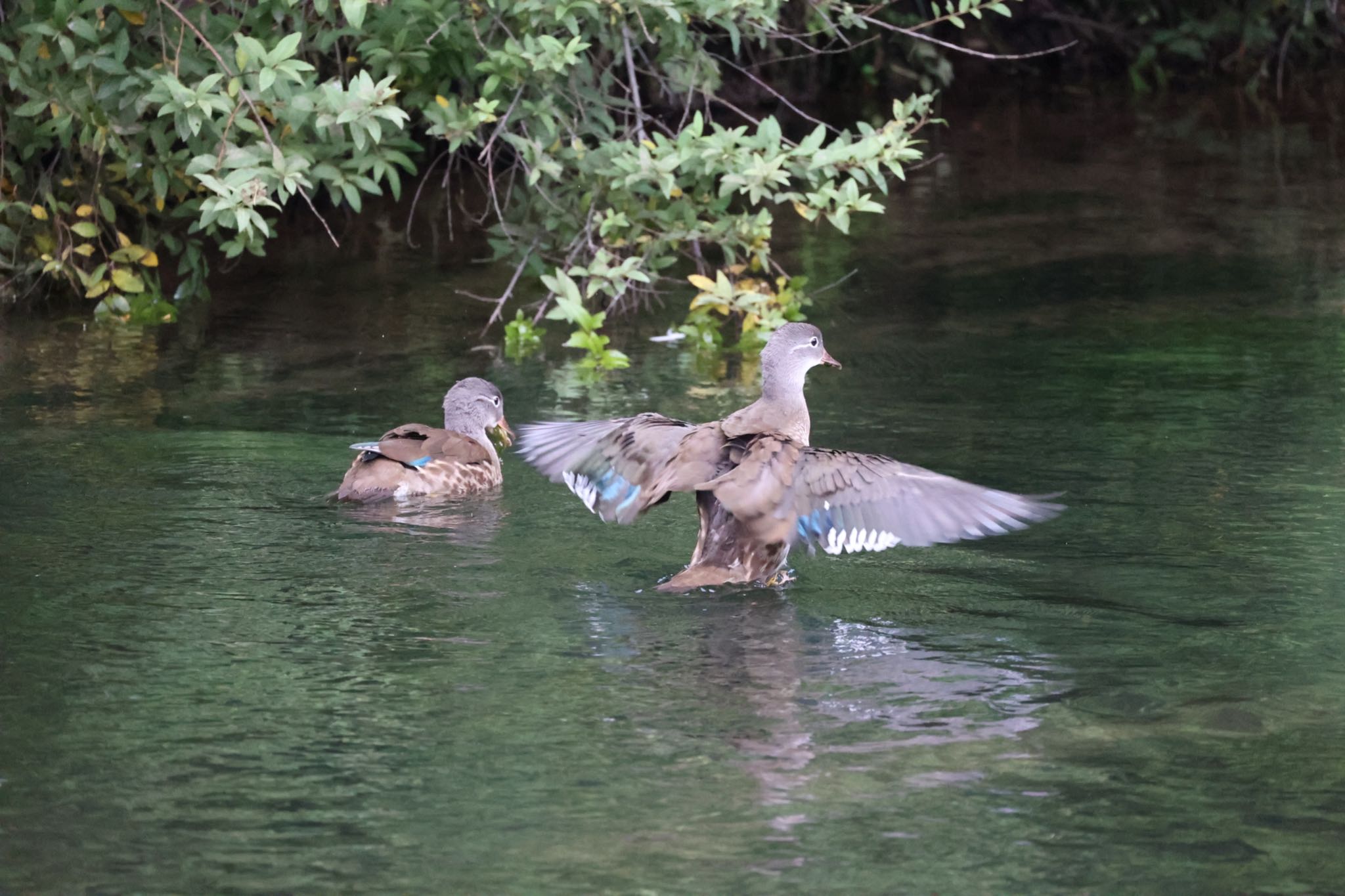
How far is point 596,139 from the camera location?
39.6 ft

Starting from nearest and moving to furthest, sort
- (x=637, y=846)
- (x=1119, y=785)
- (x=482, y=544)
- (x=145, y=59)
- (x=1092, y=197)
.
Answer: (x=637, y=846) → (x=1119, y=785) → (x=482, y=544) → (x=145, y=59) → (x=1092, y=197)

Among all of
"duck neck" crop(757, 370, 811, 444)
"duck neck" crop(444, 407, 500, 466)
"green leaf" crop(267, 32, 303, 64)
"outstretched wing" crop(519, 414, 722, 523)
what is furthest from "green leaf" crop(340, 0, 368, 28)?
"duck neck" crop(757, 370, 811, 444)

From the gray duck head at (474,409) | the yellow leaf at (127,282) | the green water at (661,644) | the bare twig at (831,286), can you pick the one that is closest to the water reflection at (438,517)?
the green water at (661,644)

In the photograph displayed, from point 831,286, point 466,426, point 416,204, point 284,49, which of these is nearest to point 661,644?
point 466,426

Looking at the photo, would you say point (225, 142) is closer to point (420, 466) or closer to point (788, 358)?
point (420, 466)

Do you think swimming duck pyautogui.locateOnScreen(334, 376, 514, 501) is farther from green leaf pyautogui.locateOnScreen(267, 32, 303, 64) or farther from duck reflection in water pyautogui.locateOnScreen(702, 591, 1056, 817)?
duck reflection in water pyautogui.locateOnScreen(702, 591, 1056, 817)

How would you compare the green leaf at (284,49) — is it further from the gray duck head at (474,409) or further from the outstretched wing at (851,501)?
the outstretched wing at (851,501)

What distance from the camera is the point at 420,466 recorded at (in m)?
8.29

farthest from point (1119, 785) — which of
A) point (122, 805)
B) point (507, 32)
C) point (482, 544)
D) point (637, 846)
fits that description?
point (507, 32)

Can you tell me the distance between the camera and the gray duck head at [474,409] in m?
9.07

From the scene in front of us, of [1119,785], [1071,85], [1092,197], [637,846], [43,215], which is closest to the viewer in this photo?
[637,846]

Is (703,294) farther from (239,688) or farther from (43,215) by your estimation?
(239,688)

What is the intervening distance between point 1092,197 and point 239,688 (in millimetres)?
12450

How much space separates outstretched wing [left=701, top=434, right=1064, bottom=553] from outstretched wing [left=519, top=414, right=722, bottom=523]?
297 millimetres
